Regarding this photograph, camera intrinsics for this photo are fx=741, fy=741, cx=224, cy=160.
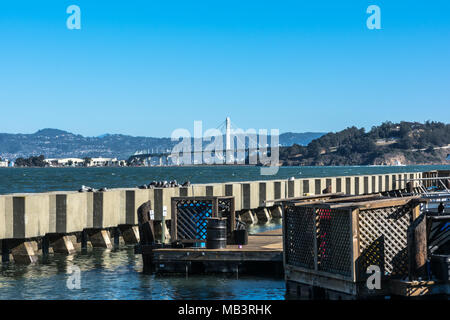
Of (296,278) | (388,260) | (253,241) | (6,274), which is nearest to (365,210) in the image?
(388,260)

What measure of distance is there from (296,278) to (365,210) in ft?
8.88

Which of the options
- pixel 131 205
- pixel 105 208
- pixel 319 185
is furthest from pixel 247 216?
pixel 105 208

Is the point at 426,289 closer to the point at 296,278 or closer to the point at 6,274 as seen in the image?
the point at 296,278

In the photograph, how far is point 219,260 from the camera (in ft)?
66.2

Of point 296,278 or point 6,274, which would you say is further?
point 6,274

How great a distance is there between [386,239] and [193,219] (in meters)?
7.71

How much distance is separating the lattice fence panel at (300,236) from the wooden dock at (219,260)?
2.79m

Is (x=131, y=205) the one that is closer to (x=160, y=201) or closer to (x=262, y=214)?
(x=160, y=201)

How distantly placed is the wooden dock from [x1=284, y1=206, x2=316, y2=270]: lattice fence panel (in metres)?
2.79

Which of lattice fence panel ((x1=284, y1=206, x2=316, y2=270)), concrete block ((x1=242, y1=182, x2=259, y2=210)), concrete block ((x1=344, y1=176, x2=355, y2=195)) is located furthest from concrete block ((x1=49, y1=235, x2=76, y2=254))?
concrete block ((x1=344, y1=176, x2=355, y2=195))

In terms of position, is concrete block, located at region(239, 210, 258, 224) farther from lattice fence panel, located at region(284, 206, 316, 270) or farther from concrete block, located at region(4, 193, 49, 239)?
lattice fence panel, located at region(284, 206, 316, 270)

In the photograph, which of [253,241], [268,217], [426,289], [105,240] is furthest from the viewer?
[268,217]

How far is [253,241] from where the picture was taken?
75.2ft

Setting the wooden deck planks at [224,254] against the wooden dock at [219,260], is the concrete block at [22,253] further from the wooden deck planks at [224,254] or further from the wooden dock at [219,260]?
the wooden deck planks at [224,254]
